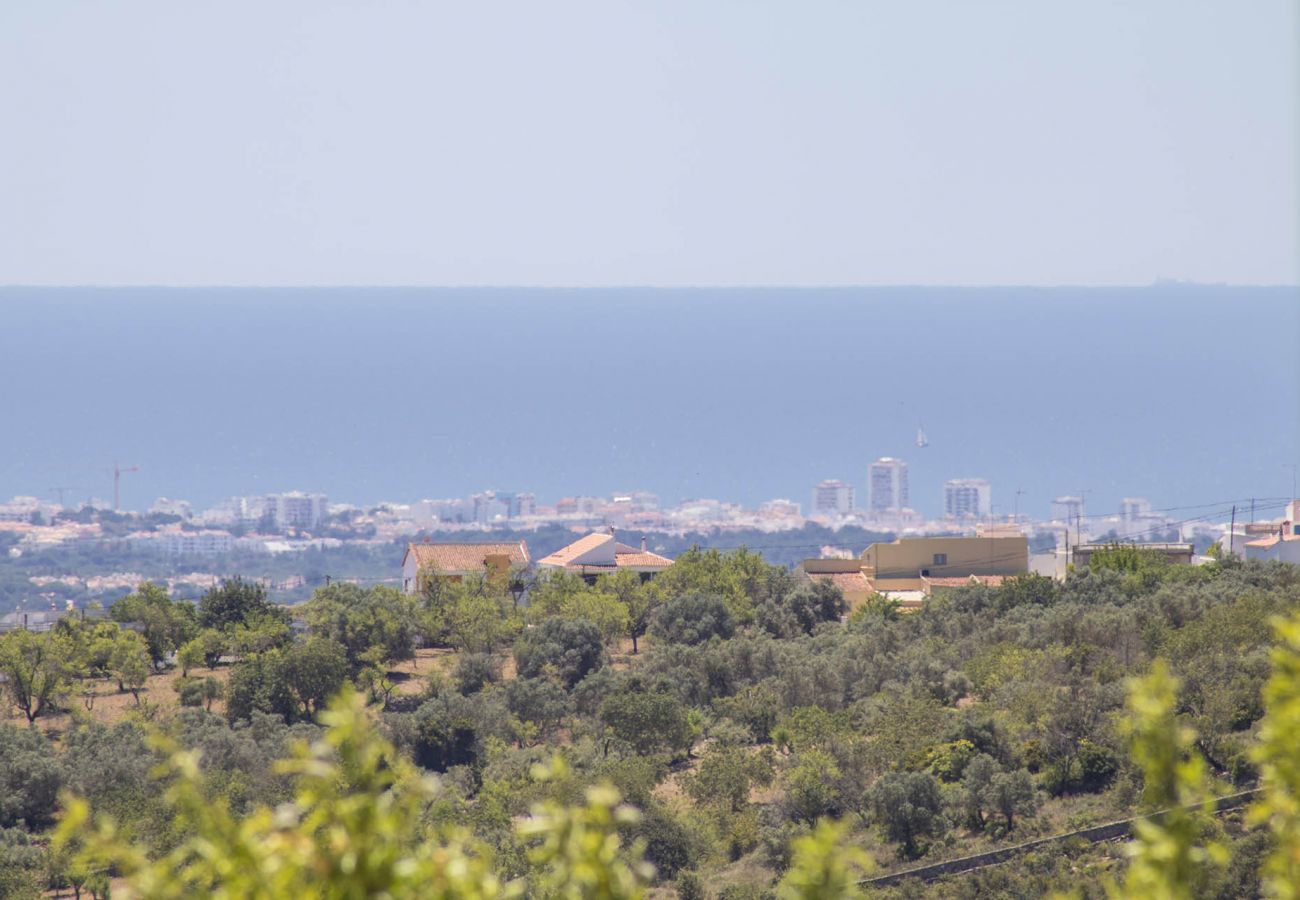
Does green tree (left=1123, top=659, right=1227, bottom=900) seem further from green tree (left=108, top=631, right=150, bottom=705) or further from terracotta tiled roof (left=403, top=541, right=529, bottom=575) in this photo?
terracotta tiled roof (left=403, top=541, right=529, bottom=575)

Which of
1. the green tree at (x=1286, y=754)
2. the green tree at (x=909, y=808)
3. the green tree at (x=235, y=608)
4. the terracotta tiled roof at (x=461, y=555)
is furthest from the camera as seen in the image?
the terracotta tiled roof at (x=461, y=555)

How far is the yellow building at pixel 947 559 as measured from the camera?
44.1 m

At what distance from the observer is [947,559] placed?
4438 cm

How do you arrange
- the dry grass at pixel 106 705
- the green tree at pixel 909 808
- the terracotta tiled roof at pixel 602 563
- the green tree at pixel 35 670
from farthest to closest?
the terracotta tiled roof at pixel 602 563
the green tree at pixel 35 670
the dry grass at pixel 106 705
the green tree at pixel 909 808

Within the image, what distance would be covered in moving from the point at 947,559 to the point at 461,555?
39.5ft

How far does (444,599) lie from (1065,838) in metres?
19.3

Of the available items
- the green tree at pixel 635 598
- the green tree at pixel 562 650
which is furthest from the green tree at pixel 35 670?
the green tree at pixel 635 598

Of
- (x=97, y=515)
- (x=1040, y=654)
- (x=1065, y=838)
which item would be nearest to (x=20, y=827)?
(x=1065, y=838)

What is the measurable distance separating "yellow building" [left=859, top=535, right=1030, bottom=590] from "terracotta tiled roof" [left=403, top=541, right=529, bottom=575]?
8749 mm

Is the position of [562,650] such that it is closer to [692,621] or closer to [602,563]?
[692,621]

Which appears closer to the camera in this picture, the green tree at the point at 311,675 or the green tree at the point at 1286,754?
the green tree at the point at 1286,754

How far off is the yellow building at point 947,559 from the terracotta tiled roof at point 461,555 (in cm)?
875

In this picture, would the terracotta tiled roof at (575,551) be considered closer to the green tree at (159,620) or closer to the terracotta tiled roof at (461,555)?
the terracotta tiled roof at (461,555)

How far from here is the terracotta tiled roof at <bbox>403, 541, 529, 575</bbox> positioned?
41.6 metres
